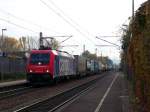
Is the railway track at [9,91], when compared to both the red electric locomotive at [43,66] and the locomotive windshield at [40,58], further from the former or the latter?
the locomotive windshield at [40,58]

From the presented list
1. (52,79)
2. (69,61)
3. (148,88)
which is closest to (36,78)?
(52,79)

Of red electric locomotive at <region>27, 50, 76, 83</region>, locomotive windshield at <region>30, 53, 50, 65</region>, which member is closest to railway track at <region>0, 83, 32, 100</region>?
red electric locomotive at <region>27, 50, 76, 83</region>

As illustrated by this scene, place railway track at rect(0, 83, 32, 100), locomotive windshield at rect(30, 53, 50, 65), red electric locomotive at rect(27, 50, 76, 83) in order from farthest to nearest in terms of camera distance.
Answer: locomotive windshield at rect(30, 53, 50, 65), red electric locomotive at rect(27, 50, 76, 83), railway track at rect(0, 83, 32, 100)


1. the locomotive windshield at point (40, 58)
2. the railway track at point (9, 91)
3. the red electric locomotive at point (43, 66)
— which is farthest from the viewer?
the locomotive windshield at point (40, 58)

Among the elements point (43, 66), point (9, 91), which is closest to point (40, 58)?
point (43, 66)

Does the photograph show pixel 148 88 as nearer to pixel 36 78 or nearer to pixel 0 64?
pixel 36 78

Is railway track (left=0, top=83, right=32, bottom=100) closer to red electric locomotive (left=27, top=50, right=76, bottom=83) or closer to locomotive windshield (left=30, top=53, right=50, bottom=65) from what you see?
red electric locomotive (left=27, top=50, right=76, bottom=83)

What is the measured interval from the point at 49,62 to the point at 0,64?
13507 mm

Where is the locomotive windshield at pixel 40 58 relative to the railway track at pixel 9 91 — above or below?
above

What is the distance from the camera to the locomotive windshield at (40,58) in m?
38.2

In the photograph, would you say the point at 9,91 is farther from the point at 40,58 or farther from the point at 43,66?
the point at 40,58

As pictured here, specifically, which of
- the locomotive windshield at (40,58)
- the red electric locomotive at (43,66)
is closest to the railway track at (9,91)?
the red electric locomotive at (43,66)

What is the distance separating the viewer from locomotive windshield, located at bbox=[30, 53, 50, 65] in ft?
125

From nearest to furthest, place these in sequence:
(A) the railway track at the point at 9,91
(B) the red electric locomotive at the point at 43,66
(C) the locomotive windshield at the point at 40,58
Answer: (A) the railway track at the point at 9,91 → (B) the red electric locomotive at the point at 43,66 → (C) the locomotive windshield at the point at 40,58
